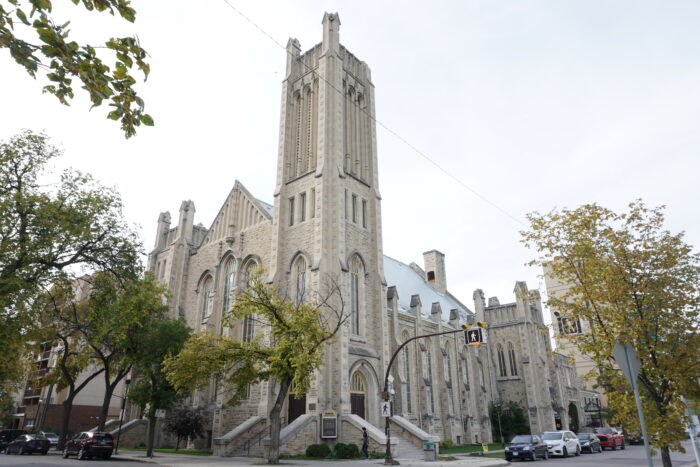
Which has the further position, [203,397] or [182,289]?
[182,289]

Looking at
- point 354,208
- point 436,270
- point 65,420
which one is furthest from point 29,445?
point 436,270

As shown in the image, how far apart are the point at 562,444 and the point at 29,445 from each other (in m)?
31.3

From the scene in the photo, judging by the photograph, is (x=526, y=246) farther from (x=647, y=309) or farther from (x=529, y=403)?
(x=529, y=403)

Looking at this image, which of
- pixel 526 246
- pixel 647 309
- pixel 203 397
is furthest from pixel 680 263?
pixel 203 397

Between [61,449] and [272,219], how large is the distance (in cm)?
1996

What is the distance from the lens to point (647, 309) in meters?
12.0

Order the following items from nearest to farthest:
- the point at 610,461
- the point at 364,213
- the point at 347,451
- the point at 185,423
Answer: the point at 610,461
the point at 347,451
the point at 185,423
the point at 364,213

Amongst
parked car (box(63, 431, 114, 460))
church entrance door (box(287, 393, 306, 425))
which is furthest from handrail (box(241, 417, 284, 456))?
parked car (box(63, 431, 114, 460))

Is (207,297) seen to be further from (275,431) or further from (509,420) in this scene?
(509,420)

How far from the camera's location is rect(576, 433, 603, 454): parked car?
31.5m

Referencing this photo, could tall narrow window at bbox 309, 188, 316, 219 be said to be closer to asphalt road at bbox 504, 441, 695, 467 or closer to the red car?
asphalt road at bbox 504, 441, 695, 467

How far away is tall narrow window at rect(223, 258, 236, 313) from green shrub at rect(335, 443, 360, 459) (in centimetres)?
1554

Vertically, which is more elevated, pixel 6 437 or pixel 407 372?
pixel 407 372

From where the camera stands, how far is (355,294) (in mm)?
30734
